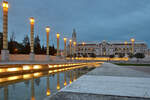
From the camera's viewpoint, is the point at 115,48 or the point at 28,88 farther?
the point at 115,48

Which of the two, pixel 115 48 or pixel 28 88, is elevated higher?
pixel 115 48

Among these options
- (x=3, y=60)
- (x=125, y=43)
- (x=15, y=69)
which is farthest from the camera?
(x=125, y=43)

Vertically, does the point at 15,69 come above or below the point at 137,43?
below

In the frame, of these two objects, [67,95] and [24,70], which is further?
[24,70]

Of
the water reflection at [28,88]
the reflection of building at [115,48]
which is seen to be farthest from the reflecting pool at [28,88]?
the reflection of building at [115,48]

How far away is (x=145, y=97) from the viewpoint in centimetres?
359

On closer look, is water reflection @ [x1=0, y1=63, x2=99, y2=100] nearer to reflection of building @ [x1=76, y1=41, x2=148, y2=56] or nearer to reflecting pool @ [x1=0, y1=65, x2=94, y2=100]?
reflecting pool @ [x1=0, y1=65, x2=94, y2=100]

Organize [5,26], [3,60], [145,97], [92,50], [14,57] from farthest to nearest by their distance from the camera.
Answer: [92,50] < [14,57] < [5,26] < [3,60] < [145,97]

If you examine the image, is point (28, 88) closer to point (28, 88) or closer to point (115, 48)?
point (28, 88)

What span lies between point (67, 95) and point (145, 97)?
2.34 meters

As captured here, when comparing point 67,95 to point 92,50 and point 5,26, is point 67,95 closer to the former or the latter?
point 5,26

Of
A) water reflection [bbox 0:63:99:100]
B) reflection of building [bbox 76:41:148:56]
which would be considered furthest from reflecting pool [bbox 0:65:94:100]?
reflection of building [bbox 76:41:148:56]

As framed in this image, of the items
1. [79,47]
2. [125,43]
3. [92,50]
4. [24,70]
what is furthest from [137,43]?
[24,70]

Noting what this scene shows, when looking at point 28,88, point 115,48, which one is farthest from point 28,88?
point 115,48
